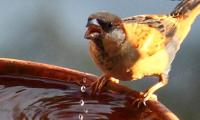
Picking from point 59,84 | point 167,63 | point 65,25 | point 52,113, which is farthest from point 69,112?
point 65,25

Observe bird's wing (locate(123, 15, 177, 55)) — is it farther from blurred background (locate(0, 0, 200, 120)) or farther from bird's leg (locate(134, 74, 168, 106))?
blurred background (locate(0, 0, 200, 120))

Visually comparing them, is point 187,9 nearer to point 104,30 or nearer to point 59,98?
point 104,30

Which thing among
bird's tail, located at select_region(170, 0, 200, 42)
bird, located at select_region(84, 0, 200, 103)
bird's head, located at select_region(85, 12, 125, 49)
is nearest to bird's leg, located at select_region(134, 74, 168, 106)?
bird, located at select_region(84, 0, 200, 103)

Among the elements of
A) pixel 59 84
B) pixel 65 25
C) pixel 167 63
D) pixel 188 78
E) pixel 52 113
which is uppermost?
pixel 65 25

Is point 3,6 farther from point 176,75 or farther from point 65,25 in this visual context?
point 176,75

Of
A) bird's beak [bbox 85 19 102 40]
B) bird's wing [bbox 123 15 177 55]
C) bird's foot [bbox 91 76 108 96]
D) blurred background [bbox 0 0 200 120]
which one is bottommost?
bird's foot [bbox 91 76 108 96]

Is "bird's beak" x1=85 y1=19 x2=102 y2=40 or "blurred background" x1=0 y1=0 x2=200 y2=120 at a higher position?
"blurred background" x1=0 y1=0 x2=200 y2=120

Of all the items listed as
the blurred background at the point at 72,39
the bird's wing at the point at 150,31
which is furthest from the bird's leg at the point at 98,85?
the blurred background at the point at 72,39
